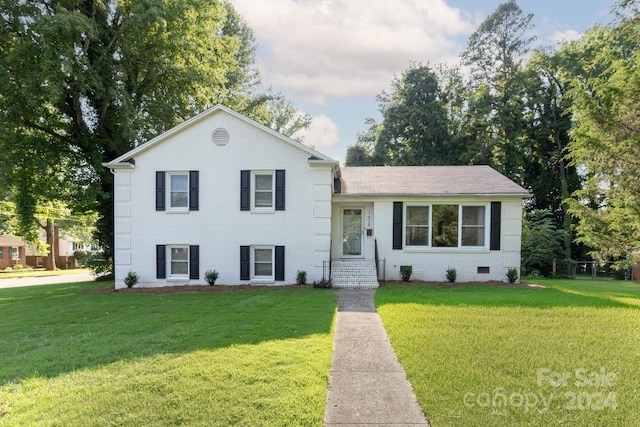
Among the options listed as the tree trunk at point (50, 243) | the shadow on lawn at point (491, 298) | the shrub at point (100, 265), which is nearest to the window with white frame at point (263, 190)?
the shadow on lawn at point (491, 298)

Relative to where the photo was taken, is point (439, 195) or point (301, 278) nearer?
point (301, 278)

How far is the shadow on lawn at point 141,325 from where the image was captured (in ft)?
16.8

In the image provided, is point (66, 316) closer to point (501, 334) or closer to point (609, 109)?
point (501, 334)

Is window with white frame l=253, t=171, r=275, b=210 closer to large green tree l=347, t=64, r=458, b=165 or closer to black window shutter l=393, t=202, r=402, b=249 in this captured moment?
black window shutter l=393, t=202, r=402, b=249

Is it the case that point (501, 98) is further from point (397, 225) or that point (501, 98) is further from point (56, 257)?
point (56, 257)

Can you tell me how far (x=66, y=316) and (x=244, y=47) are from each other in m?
27.9

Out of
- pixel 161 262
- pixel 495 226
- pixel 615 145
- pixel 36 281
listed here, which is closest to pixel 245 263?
pixel 161 262

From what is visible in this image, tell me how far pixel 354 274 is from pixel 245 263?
13.6 feet

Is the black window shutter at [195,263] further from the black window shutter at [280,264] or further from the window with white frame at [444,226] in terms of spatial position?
the window with white frame at [444,226]

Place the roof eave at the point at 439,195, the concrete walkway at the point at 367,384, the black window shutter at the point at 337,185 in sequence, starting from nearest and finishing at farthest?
the concrete walkway at the point at 367,384
the roof eave at the point at 439,195
the black window shutter at the point at 337,185

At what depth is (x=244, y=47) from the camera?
2992 centimetres

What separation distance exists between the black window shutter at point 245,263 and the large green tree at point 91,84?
8.48m

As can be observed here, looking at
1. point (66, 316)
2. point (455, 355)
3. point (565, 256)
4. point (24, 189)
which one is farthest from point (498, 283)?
point (24, 189)

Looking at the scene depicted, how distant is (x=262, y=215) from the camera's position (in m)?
12.5
